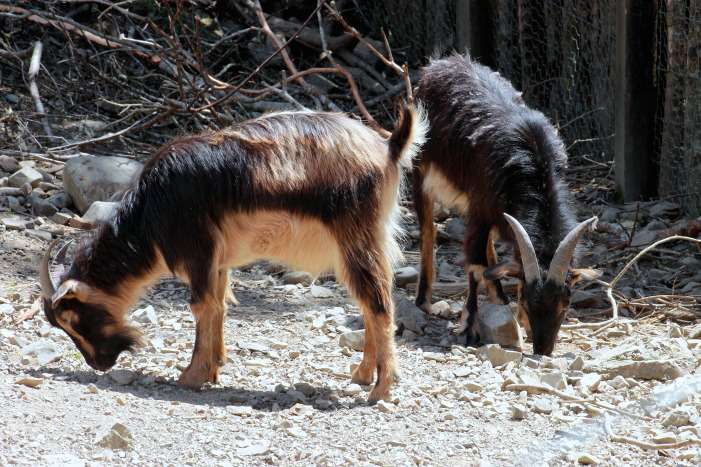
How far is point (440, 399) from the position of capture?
5.86 meters

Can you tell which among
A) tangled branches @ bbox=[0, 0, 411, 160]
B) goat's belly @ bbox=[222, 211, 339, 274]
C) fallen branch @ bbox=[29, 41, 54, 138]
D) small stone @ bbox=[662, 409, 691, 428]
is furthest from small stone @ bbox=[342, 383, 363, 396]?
fallen branch @ bbox=[29, 41, 54, 138]

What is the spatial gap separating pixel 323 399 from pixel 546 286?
179 cm

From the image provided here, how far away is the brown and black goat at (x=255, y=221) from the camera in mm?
5805

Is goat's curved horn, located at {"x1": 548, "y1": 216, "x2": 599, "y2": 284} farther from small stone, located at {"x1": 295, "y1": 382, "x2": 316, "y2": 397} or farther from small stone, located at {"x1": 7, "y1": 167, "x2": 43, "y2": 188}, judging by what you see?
small stone, located at {"x1": 7, "y1": 167, "x2": 43, "y2": 188}

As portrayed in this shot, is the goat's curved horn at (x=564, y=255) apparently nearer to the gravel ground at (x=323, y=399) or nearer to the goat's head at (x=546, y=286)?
the goat's head at (x=546, y=286)

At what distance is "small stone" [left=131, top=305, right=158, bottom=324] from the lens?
732 centimetres

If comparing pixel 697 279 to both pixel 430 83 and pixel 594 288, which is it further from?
pixel 430 83

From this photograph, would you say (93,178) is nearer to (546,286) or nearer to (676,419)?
(546,286)

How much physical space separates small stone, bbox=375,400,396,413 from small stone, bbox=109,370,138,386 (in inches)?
57.0

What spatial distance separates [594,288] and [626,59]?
2.53 meters

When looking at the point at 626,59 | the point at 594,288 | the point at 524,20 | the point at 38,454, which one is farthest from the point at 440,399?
the point at 524,20

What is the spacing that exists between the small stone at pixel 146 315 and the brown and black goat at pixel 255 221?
1.13m

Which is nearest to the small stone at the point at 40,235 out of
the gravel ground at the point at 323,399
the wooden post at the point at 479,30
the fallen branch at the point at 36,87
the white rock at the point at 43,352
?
the gravel ground at the point at 323,399

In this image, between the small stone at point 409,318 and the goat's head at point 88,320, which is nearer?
the goat's head at point 88,320
